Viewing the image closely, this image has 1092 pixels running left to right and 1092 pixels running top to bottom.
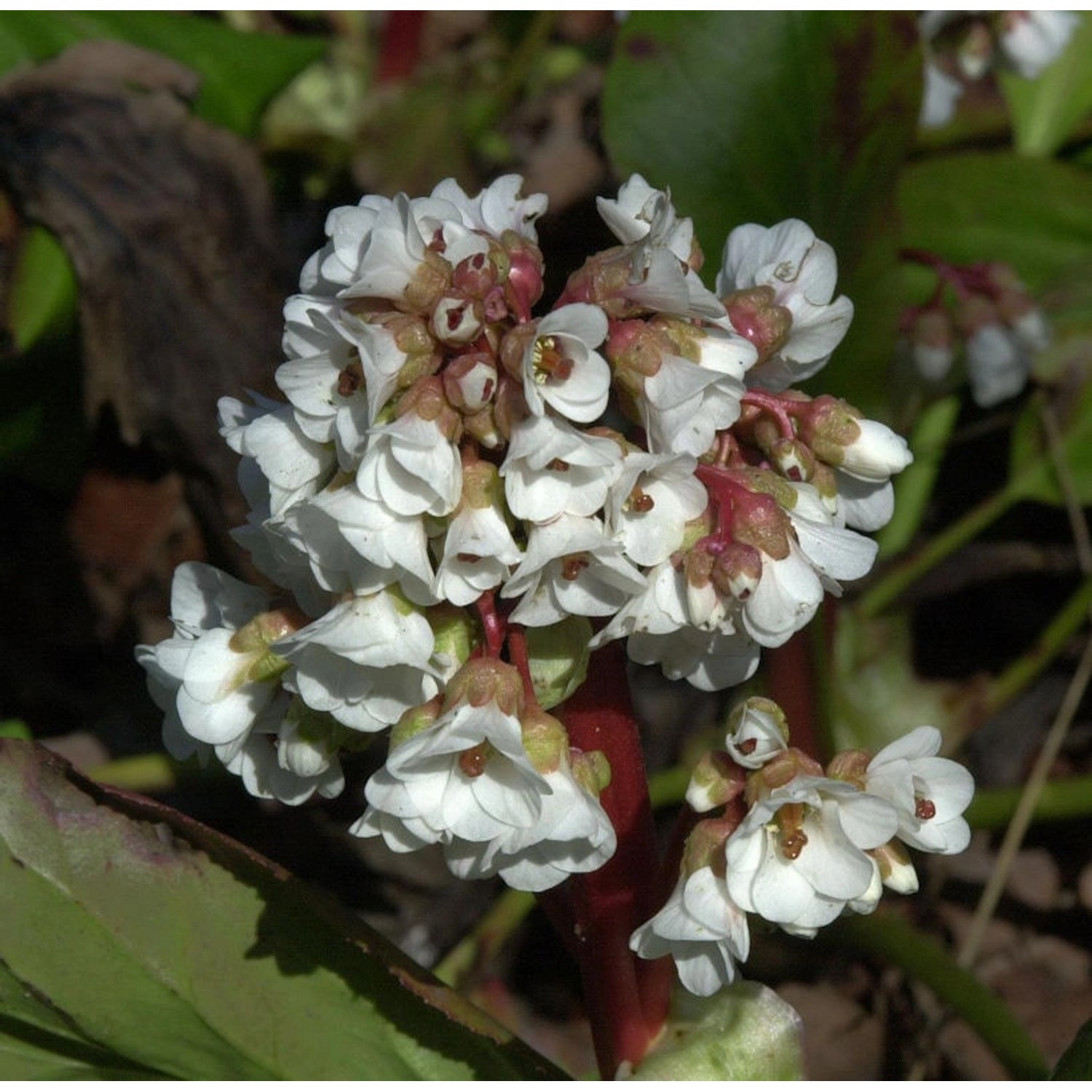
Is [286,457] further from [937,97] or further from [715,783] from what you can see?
[937,97]

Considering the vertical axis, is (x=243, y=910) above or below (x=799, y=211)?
below

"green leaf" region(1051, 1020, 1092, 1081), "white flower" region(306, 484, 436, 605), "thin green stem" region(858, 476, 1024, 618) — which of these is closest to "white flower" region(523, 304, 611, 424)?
"white flower" region(306, 484, 436, 605)

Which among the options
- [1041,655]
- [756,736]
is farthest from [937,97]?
[756,736]

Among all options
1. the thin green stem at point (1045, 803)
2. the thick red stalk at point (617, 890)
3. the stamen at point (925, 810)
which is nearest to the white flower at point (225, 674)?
the thick red stalk at point (617, 890)

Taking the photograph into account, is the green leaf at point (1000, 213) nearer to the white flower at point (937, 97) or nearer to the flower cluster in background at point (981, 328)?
the white flower at point (937, 97)

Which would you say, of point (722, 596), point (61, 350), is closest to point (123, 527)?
point (61, 350)

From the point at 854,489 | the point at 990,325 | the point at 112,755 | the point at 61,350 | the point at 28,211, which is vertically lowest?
the point at 112,755

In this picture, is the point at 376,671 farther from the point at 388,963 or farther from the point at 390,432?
the point at 388,963
